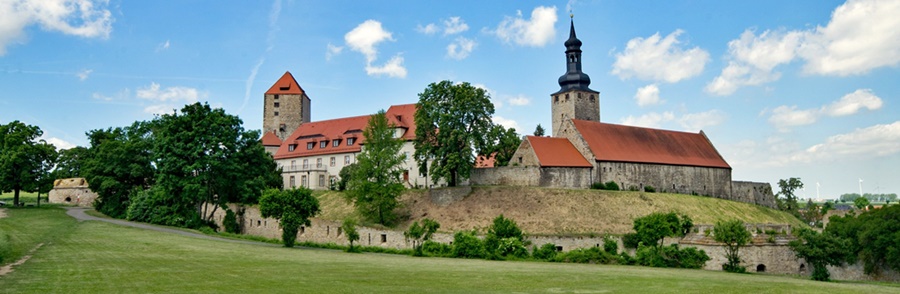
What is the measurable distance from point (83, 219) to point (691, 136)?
61275 millimetres

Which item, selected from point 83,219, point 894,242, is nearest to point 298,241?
point 83,219

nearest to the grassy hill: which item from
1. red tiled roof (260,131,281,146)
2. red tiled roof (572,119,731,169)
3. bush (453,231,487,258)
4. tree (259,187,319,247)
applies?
red tiled roof (572,119,731,169)

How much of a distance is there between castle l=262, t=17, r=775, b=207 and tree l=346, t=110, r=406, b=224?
5735mm

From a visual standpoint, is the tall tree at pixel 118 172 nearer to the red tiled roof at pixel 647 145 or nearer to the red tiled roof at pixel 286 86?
the red tiled roof at pixel 286 86

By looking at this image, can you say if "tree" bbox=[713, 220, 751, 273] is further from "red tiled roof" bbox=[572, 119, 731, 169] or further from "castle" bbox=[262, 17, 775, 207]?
"red tiled roof" bbox=[572, 119, 731, 169]

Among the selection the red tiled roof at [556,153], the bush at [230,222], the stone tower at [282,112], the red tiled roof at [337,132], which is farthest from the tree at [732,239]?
the stone tower at [282,112]

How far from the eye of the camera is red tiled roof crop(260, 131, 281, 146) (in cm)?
7862

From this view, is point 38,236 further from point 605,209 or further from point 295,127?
point 295,127

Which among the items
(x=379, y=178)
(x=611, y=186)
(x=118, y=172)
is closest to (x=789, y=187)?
(x=611, y=186)

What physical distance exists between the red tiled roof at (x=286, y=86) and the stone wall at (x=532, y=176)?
3785 centimetres

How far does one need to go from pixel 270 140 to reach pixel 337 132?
12528mm

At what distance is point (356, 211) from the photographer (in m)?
55.4

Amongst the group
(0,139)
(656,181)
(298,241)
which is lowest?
(298,241)

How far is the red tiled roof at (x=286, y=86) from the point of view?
84125 mm
